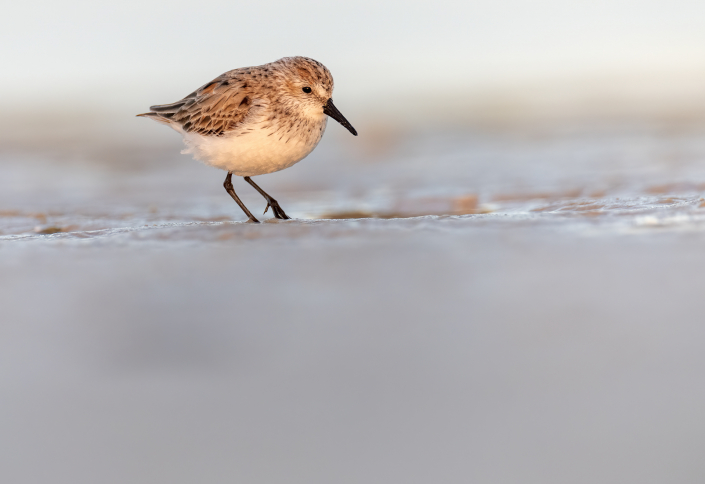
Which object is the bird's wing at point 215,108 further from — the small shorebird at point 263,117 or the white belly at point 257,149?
the white belly at point 257,149

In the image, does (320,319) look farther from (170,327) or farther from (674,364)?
(674,364)

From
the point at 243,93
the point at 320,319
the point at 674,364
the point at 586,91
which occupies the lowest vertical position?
the point at 674,364

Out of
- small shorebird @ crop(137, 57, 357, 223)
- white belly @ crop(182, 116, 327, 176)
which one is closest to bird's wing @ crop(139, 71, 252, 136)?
small shorebird @ crop(137, 57, 357, 223)

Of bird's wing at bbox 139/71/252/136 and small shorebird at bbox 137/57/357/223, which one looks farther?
bird's wing at bbox 139/71/252/136

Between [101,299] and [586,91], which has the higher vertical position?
[586,91]

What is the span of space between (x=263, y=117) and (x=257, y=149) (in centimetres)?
22

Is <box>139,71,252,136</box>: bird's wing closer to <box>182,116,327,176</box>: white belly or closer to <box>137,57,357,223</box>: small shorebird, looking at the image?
<box>137,57,357,223</box>: small shorebird

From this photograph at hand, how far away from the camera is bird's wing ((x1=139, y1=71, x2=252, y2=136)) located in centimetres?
496

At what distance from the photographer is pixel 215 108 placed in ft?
16.7

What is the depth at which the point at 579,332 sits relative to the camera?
2.42m

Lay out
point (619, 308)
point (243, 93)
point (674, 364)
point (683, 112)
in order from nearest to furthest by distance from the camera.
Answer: point (674, 364) → point (619, 308) → point (243, 93) → point (683, 112)

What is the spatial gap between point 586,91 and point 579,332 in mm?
13406

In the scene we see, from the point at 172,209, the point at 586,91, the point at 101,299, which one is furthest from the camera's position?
the point at 586,91

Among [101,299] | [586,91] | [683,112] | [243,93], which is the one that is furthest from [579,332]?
[586,91]
